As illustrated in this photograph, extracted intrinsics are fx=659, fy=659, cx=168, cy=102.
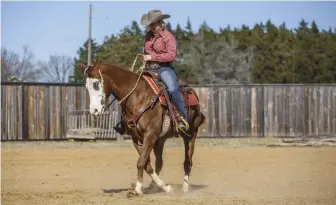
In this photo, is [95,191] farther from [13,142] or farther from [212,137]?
[212,137]

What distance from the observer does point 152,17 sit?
1066 centimetres

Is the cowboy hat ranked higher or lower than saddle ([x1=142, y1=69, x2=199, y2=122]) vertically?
higher

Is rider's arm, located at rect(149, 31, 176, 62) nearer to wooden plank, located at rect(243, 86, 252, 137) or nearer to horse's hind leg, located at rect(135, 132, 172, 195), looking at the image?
horse's hind leg, located at rect(135, 132, 172, 195)

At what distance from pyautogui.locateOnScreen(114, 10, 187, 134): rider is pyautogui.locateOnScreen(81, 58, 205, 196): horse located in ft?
0.48

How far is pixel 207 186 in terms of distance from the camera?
1174cm

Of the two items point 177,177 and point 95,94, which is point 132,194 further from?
point 177,177

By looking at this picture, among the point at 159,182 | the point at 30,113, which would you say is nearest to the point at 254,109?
the point at 30,113

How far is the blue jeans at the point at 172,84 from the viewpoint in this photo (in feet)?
34.4

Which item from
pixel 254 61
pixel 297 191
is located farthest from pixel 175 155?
pixel 254 61

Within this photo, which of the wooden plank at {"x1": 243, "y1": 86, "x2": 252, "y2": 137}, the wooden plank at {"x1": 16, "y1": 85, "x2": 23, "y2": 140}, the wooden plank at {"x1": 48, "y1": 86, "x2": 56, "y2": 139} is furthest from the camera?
the wooden plank at {"x1": 243, "y1": 86, "x2": 252, "y2": 137}

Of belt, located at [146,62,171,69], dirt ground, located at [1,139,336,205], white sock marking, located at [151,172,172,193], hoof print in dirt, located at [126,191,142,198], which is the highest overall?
belt, located at [146,62,171,69]

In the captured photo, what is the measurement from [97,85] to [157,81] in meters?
1.11

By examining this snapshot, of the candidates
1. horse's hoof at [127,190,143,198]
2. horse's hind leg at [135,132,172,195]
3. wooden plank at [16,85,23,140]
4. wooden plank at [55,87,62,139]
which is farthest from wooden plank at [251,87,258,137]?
horse's hoof at [127,190,143,198]

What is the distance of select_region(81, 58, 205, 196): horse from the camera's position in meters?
9.88
